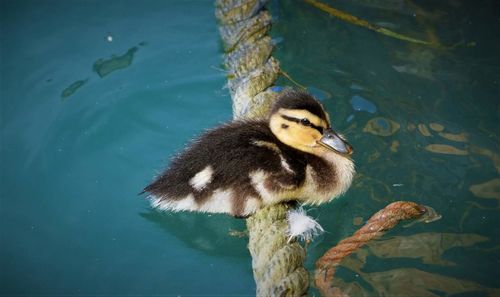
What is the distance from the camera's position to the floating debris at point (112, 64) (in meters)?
2.97

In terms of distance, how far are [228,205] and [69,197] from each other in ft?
2.76

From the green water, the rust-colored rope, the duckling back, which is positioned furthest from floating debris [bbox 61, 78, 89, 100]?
the rust-colored rope

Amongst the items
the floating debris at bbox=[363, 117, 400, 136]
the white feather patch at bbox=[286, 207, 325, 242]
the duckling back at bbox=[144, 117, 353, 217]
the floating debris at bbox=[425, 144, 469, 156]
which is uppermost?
the duckling back at bbox=[144, 117, 353, 217]

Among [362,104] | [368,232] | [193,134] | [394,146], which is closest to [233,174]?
[368,232]

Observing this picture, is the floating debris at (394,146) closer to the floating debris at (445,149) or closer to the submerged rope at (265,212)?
the floating debris at (445,149)

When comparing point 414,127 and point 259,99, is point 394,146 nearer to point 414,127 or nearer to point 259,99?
point 414,127

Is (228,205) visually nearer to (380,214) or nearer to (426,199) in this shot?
(380,214)

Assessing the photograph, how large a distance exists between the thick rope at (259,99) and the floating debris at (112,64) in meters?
0.62

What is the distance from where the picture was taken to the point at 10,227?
2.25 meters

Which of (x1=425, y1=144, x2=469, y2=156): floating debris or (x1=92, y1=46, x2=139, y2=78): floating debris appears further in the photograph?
(x1=92, y1=46, x2=139, y2=78): floating debris

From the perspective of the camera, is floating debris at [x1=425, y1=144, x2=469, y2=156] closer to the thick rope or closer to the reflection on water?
the reflection on water

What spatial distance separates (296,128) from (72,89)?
1.44m

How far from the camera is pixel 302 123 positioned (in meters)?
1.91

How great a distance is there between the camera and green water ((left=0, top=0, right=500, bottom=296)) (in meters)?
2.08
